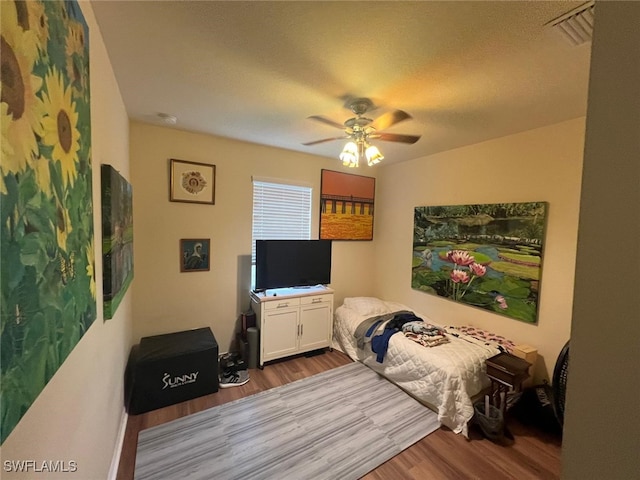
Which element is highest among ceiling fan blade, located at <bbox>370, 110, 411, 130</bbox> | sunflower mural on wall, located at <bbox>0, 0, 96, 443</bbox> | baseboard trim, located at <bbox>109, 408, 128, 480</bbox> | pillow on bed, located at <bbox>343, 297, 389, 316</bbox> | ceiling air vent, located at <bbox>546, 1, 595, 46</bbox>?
ceiling air vent, located at <bbox>546, 1, 595, 46</bbox>

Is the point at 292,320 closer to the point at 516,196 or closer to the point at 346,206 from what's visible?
the point at 346,206

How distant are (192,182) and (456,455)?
3.32 m

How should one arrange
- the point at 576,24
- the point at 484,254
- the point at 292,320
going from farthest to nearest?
the point at 292,320 → the point at 484,254 → the point at 576,24

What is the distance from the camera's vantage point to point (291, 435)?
201 centimetres

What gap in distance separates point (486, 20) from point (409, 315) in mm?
2736

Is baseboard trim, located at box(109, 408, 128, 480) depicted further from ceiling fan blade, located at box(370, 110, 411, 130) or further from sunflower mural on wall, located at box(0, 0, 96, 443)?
ceiling fan blade, located at box(370, 110, 411, 130)

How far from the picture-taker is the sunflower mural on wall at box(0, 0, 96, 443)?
0.51 metres

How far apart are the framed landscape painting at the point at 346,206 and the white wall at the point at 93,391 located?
7.66 feet

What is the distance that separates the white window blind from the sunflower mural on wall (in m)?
2.27

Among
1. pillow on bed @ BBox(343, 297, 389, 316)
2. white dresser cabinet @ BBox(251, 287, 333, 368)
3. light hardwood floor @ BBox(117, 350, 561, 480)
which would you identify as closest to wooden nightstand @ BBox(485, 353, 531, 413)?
light hardwood floor @ BBox(117, 350, 561, 480)

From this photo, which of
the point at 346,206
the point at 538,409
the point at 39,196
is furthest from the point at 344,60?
the point at 538,409

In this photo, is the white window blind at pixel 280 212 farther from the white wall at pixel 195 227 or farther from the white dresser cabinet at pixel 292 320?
the white dresser cabinet at pixel 292 320

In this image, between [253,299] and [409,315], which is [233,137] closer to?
[253,299]

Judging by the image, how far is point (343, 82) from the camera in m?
1.69
